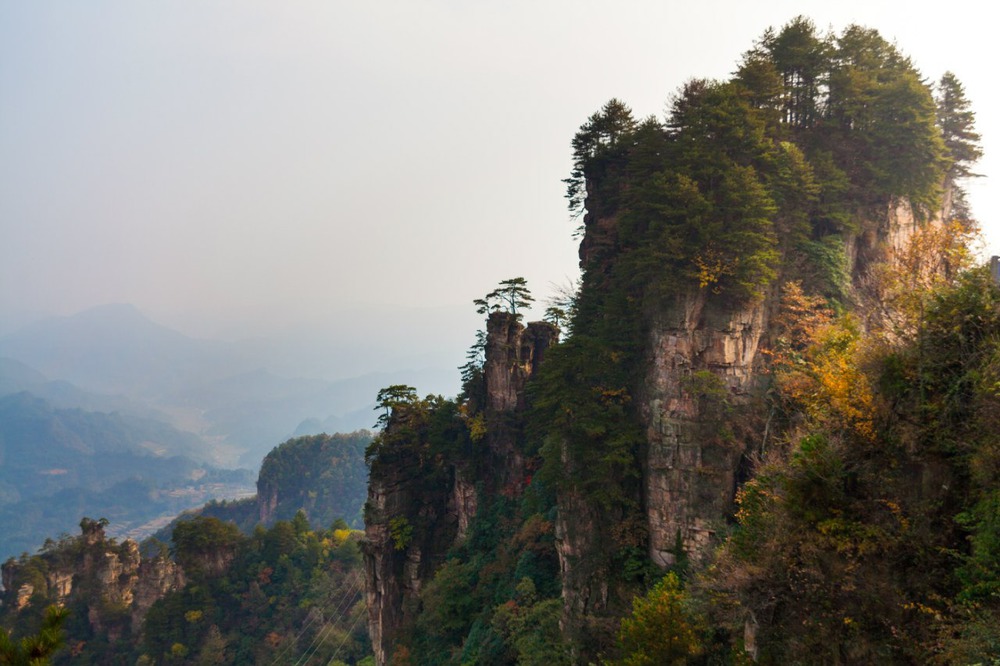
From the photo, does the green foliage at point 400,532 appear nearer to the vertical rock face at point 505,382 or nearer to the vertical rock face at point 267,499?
the vertical rock face at point 505,382

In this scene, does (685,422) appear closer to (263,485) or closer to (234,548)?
(234,548)

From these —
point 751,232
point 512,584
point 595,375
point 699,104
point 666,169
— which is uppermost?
point 699,104

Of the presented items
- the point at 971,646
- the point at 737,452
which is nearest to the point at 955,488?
the point at 971,646

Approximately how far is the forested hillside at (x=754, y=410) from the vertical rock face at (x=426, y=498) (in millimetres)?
247

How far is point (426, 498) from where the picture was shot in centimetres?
3803

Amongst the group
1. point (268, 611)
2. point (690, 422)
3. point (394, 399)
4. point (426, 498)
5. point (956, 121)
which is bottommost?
point (268, 611)

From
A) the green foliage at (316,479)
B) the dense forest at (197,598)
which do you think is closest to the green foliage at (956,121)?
the dense forest at (197,598)

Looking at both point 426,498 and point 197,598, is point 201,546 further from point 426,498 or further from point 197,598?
point 426,498

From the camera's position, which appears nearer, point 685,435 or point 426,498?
point 685,435

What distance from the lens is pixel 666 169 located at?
20938mm

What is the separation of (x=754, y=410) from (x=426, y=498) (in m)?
25.4

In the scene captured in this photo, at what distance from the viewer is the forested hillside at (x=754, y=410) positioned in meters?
9.56

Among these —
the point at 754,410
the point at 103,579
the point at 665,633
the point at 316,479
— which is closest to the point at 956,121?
the point at 754,410

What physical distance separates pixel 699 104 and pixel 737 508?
16937mm
